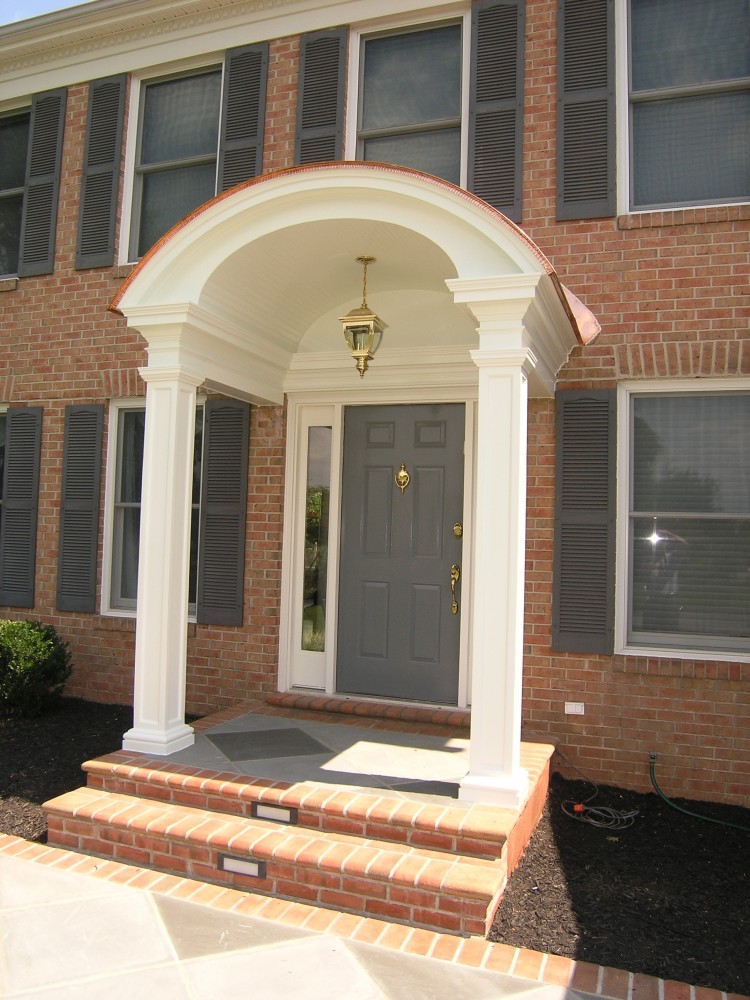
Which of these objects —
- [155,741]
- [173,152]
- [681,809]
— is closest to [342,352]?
[173,152]

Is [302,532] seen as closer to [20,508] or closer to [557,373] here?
[557,373]

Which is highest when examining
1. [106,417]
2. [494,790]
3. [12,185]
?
[12,185]

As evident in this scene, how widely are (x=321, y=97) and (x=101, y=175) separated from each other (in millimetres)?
2076

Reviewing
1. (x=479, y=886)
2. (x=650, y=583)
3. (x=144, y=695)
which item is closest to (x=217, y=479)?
(x=144, y=695)

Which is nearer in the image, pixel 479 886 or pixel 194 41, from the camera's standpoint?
pixel 479 886

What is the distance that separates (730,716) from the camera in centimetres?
477

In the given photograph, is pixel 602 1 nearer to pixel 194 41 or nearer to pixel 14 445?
pixel 194 41

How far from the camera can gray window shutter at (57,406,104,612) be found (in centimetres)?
645

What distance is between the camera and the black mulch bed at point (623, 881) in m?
3.20

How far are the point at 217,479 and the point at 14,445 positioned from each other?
2089 millimetres

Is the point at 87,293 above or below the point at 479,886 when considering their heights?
above

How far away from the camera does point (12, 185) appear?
7.22 metres

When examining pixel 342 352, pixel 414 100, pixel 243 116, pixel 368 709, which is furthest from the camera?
pixel 243 116

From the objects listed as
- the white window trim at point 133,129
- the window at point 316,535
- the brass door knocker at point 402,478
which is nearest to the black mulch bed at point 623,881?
the window at point 316,535
